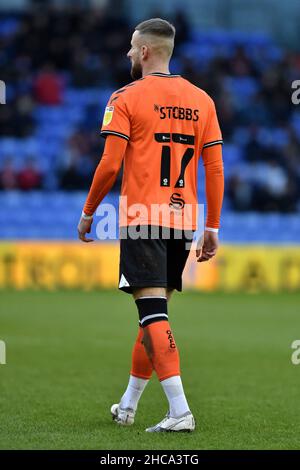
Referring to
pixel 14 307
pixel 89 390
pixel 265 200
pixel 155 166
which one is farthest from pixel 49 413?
pixel 265 200

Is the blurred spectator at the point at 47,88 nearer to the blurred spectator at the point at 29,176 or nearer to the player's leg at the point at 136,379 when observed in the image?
the blurred spectator at the point at 29,176

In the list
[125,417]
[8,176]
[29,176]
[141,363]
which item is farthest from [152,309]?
[29,176]

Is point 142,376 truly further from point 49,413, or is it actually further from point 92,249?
point 92,249

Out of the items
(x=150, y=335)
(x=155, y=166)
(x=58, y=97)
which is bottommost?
(x=150, y=335)

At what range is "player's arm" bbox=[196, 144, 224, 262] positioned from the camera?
6223 millimetres

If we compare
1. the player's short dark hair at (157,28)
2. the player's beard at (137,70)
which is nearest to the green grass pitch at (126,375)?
the player's beard at (137,70)

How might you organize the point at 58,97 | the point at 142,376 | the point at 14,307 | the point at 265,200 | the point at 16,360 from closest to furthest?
the point at 142,376, the point at 16,360, the point at 14,307, the point at 265,200, the point at 58,97

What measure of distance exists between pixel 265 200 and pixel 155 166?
55.4 ft

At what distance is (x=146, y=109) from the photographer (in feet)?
19.9

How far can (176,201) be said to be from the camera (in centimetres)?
613

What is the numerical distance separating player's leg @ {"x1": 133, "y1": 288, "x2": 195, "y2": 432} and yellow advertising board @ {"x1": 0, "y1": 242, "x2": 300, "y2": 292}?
13.1 metres

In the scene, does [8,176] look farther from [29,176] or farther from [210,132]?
[210,132]

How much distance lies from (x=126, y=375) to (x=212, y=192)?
10.2 feet

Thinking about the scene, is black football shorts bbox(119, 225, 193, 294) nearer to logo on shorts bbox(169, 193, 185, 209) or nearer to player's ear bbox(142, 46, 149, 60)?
logo on shorts bbox(169, 193, 185, 209)
